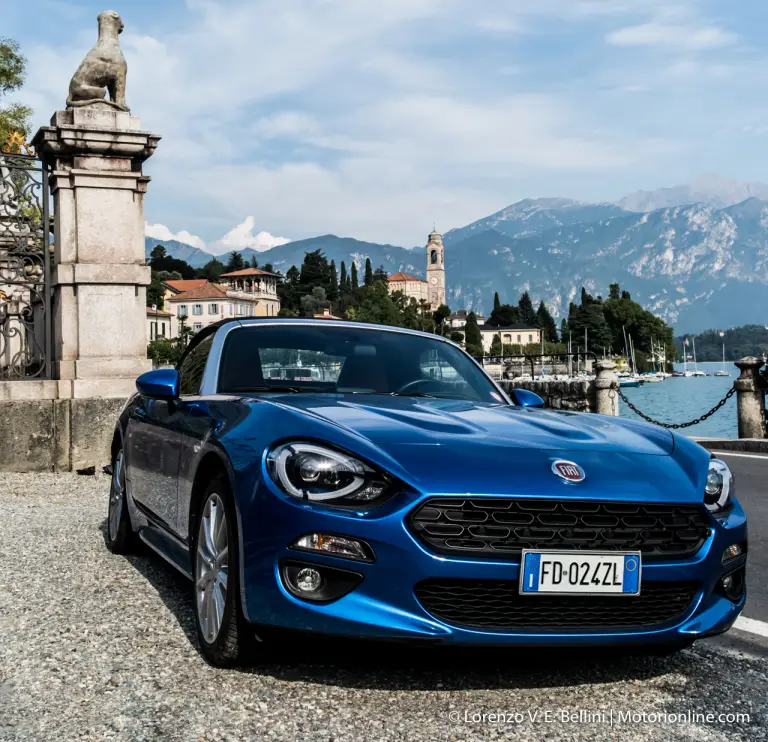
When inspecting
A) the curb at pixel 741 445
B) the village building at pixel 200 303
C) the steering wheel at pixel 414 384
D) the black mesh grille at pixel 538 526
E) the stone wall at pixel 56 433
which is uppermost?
the village building at pixel 200 303

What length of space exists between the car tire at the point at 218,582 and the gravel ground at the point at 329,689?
0.10 m

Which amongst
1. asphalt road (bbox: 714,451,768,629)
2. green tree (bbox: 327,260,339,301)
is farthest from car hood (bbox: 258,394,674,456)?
green tree (bbox: 327,260,339,301)

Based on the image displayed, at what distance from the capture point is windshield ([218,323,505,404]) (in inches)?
181

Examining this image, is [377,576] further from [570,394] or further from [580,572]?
[570,394]

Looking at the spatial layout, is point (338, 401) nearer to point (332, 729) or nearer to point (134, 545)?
point (332, 729)

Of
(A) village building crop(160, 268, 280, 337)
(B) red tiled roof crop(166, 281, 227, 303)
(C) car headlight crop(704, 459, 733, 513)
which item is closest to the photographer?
(C) car headlight crop(704, 459, 733, 513)

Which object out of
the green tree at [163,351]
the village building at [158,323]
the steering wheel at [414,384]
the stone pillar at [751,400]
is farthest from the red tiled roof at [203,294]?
the steering wheel at [414,384]

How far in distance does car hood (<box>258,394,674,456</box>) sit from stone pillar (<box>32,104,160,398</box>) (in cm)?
717

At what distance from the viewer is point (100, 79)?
436 inches

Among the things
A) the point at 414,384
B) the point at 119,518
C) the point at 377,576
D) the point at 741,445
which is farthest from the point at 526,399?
the point at 741,445

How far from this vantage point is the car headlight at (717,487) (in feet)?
11.6

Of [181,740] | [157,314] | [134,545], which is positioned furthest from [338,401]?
[157,314]

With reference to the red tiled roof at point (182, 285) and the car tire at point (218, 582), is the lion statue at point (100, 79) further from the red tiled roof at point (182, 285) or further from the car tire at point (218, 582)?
the red tiled roof at point (182, 285)

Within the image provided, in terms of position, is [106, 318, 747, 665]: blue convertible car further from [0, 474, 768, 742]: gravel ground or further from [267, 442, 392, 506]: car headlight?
[0, 474, 768, 742]: gravel ground
